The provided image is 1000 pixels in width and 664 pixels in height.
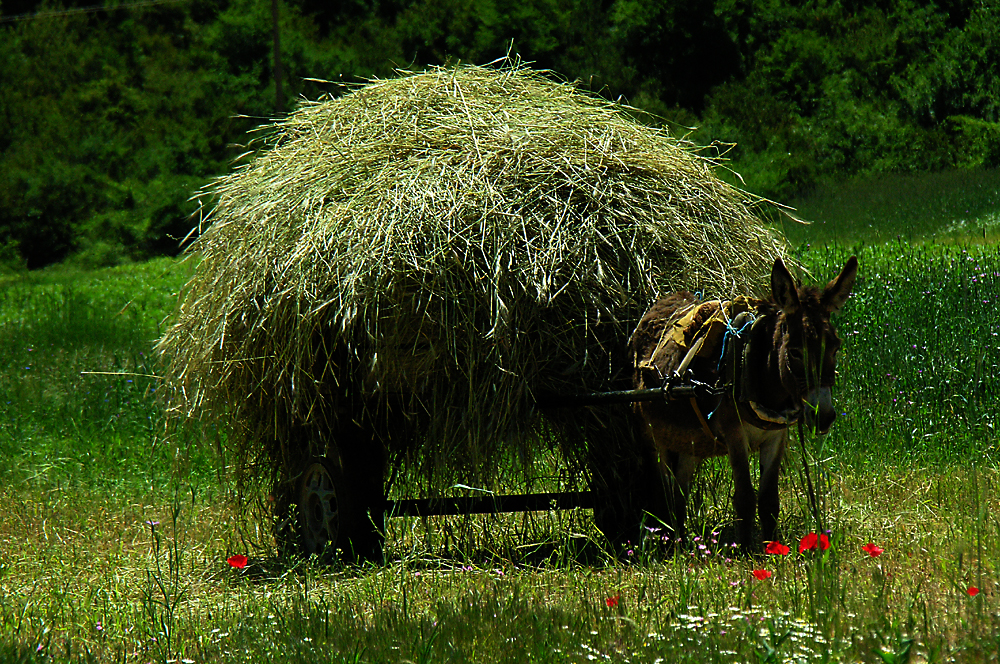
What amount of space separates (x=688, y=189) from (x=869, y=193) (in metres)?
20.0

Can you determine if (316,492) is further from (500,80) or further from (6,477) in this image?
(6,477)

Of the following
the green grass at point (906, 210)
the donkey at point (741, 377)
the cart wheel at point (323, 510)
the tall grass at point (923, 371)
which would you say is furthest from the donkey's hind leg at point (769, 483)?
the green grass at point (906, 210)

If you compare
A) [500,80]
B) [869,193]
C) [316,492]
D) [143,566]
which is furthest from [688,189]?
[869,193]

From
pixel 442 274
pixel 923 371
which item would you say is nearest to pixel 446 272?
pixel 442 274

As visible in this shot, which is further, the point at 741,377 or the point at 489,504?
the point at 489,504

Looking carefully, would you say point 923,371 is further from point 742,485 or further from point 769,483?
point 742,485

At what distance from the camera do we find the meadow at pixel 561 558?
10.8ft

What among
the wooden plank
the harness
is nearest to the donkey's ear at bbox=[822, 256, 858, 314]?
the harness

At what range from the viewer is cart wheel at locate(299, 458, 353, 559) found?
5.04m

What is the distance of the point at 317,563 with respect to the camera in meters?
5.00

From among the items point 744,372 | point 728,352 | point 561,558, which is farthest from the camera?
point 561,558

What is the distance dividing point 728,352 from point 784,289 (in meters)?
0.52

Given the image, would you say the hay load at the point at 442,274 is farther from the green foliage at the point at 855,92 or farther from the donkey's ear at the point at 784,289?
the green foliage at the point at 855,92

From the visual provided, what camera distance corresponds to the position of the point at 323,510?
16.9 feet
